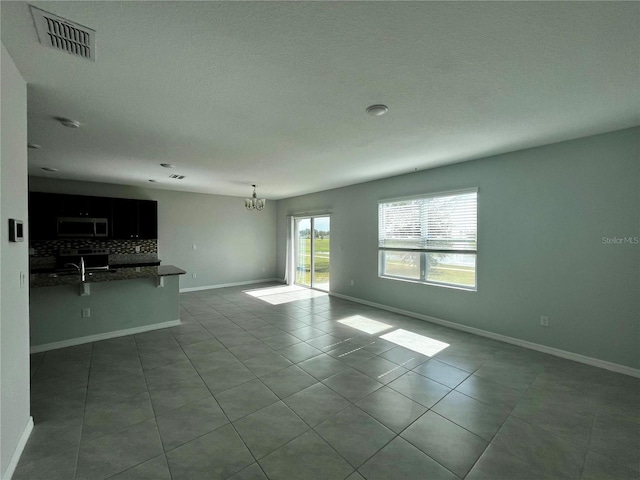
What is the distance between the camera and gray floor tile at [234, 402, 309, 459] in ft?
6.16

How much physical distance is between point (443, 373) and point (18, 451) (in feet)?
Result: 11.5

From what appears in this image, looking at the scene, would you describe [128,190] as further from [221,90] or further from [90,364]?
[221,90]

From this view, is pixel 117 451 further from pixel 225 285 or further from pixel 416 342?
pixel 225 285

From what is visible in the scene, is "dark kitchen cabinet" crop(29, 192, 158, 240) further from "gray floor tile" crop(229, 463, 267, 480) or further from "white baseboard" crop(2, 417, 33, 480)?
"gray floor tile" crop(229, 463, 267, 480)

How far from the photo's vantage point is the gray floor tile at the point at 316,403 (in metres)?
2.18

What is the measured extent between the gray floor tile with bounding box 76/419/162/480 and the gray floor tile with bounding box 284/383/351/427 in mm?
1031

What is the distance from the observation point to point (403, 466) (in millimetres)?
1705

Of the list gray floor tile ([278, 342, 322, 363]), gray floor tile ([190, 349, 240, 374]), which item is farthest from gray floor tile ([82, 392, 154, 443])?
gray floor tile ([278, 342, 322, 363])

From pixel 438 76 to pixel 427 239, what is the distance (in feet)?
10.4

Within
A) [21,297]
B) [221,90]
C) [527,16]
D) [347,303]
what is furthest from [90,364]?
[527,16]

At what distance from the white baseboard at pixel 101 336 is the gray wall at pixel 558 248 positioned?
14.3ft

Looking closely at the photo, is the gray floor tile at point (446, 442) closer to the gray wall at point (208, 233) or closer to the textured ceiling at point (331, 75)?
the textured ceiling at point (331, 75)

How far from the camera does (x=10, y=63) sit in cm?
171

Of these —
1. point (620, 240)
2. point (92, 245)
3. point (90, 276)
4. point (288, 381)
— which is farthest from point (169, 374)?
point (620, 240)
